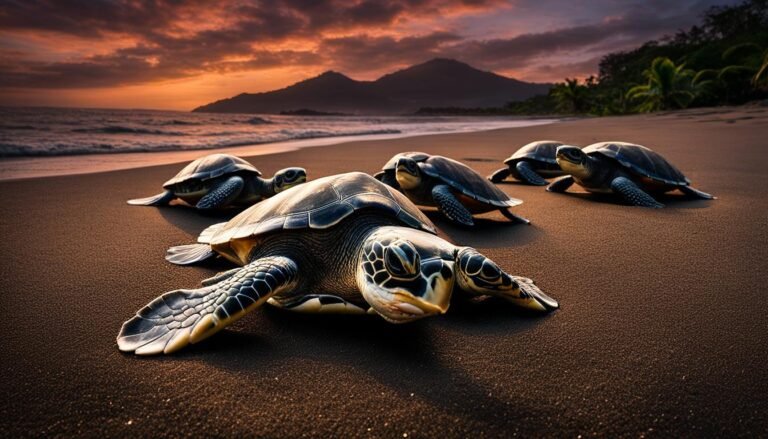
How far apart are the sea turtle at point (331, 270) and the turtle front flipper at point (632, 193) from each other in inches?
130

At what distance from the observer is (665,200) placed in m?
5.36

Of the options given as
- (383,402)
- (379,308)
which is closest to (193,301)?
(379,308)

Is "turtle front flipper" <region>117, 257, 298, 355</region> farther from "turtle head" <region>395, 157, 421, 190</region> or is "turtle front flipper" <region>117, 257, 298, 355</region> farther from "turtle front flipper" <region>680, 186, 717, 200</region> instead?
"turtle front flipper" <region>680, 186, 717, 200</region>

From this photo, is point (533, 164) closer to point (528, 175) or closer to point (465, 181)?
point (528, 175)

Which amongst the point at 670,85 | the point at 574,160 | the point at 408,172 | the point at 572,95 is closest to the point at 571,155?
the point at 574,160

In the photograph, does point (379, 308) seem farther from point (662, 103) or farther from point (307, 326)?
point (662, 103)

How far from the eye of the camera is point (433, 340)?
6.75 ft

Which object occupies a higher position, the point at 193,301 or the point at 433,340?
the point at 193,301

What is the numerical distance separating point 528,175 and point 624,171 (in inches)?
64.0

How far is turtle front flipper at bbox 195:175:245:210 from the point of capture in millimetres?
5082

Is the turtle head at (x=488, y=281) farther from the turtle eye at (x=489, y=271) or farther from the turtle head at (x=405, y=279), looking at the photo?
the turtle head at (x=405, y=279)

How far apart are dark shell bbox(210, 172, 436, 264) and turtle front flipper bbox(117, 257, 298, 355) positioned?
0.33m

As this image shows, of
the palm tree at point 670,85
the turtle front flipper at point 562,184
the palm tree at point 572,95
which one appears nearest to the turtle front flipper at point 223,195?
the turtle front flipper at point 562,184

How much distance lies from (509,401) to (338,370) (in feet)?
2.38
